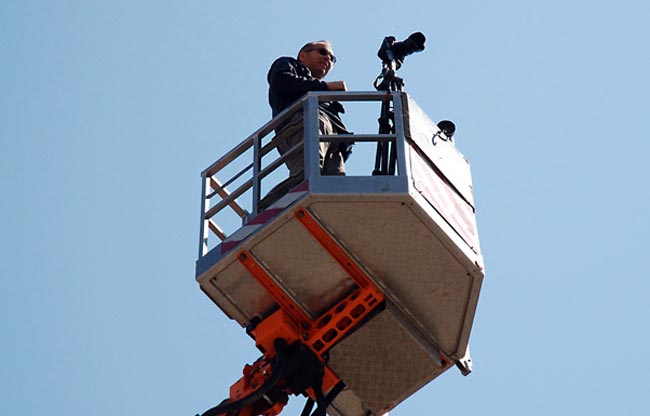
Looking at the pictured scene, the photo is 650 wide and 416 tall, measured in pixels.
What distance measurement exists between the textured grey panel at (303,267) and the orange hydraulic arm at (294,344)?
2.2 inches

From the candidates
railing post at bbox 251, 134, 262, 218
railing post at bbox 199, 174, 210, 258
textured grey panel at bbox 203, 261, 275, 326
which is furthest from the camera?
textured grey panel at bbox 203, 261, 275, 326

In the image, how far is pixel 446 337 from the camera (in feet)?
37.1

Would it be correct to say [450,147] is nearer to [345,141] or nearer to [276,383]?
[345,141]

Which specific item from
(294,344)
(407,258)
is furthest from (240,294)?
(407,258)

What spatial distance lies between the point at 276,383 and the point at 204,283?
2.98 feet

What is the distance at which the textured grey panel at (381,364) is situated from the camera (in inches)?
431

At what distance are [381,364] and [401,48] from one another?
2634 millimetres

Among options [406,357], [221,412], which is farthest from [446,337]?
[221,412]

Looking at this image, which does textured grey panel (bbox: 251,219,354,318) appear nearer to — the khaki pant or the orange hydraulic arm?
the orange hydraulic arm

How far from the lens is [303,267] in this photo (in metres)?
10.8

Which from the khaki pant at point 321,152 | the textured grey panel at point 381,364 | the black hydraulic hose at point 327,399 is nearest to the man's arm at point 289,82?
the khaki pant at point 321,152

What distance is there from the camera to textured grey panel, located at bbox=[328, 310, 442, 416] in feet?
35.9

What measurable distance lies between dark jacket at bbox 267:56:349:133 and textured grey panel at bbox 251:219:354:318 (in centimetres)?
148

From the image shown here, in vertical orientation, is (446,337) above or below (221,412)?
below
